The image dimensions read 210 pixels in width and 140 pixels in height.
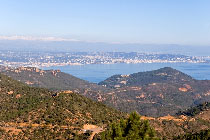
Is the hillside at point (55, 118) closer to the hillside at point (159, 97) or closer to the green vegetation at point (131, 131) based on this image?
the green vegetation at point (131, 131)

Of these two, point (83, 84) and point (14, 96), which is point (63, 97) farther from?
point (83, 84)

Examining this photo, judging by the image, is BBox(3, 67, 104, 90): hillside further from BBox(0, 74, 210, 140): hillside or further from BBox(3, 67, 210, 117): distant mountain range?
BBox(0, 74, 210, 140): hillside

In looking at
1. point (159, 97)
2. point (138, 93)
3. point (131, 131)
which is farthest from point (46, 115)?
point (138, 93)

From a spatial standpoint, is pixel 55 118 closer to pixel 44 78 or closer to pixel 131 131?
pixel 131 131

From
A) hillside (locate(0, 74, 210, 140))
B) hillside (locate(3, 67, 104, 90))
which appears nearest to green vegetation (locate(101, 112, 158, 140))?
hillside (locate(0, 74, 210, 140))

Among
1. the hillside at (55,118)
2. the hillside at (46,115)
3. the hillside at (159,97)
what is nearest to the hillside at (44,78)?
the hillside at (159,97)
